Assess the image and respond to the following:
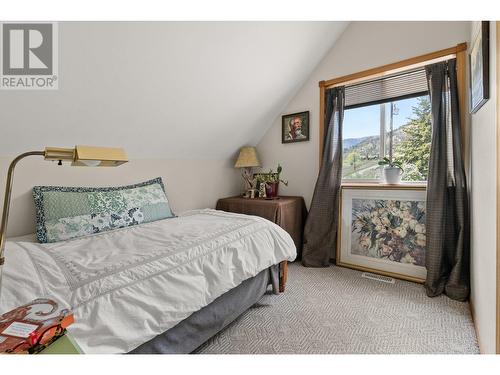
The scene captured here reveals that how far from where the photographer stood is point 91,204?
1.74 metres

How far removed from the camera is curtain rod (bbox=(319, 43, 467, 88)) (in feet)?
6.59

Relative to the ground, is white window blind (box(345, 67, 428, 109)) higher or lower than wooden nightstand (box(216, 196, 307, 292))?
higher

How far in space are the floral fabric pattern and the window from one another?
0.32 m

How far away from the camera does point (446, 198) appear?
1.97m

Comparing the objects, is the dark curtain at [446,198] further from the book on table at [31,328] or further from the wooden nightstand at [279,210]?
the book on table at [31,328]

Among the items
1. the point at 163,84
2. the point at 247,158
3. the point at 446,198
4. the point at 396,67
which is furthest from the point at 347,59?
the point at 163,84

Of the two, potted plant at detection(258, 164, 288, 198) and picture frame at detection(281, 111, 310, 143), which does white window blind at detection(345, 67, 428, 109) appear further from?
potted plant at detection(258, 164, 288, 198)

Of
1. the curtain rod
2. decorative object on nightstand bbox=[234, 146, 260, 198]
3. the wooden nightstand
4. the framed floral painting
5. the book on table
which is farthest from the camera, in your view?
decorative object on nightstand bbox=[234, 146, 260, 198]

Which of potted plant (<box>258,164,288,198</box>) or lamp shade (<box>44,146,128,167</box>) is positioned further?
potted plant (<box>258,164,288,198</box>)

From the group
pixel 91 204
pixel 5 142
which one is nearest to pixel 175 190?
pixel 91 204

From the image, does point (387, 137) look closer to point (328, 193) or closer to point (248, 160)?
point (328, 193)

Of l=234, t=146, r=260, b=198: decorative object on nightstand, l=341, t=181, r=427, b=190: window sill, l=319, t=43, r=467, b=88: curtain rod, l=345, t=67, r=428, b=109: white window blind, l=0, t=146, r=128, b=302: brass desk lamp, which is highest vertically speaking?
l=319, t=43, r=467, b=88: curtain rod

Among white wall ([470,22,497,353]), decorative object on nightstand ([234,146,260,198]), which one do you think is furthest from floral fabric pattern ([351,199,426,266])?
decorative object on nightstand ([234,146,260,198])

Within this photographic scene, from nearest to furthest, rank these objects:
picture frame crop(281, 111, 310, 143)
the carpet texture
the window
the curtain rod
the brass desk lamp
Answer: the brass desk lamp, the carpet texture, the curtain rod, the window, picture frame crop(281, 111, 310, 143)
